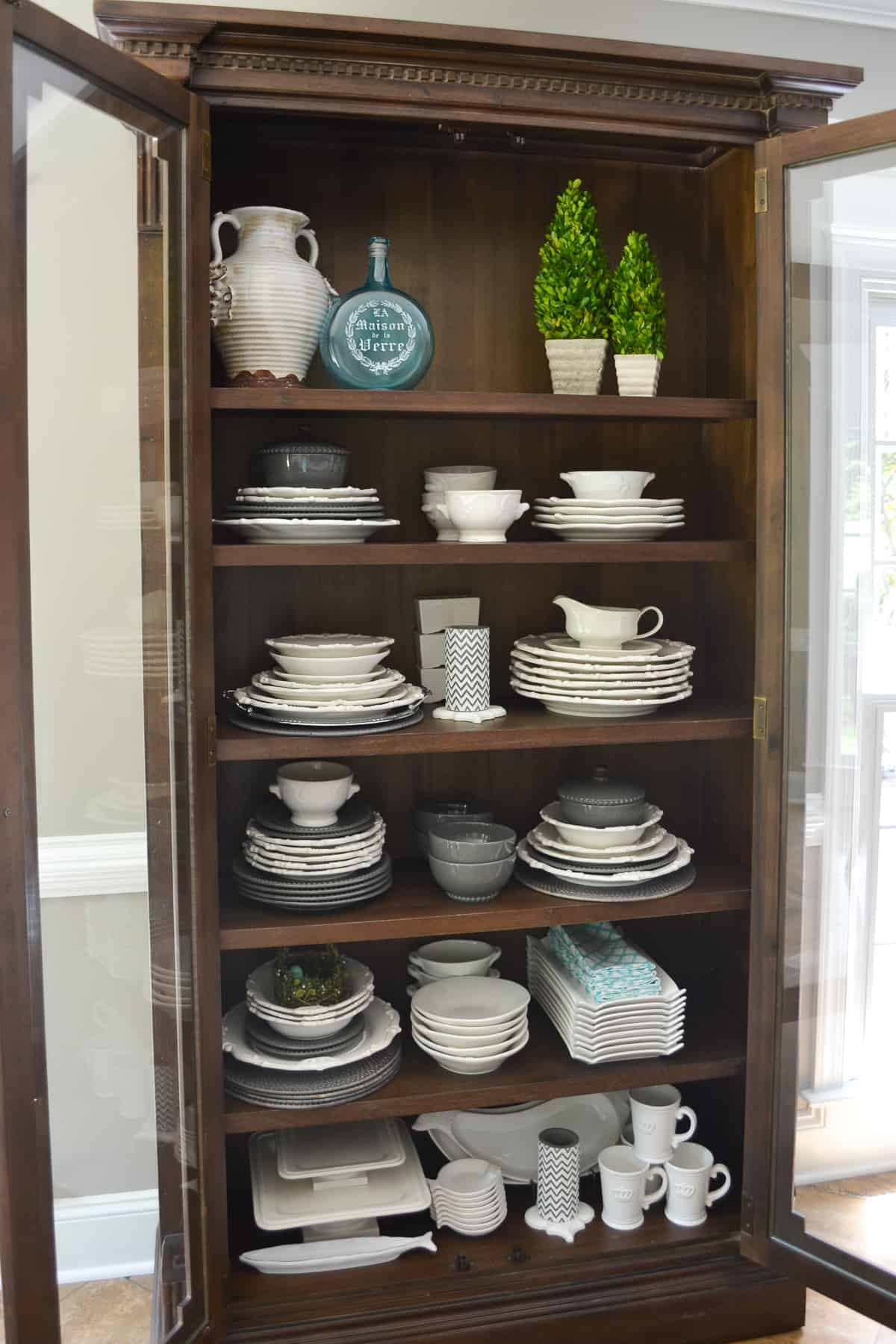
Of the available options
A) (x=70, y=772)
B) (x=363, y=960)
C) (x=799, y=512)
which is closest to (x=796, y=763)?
(x=799, y=512)

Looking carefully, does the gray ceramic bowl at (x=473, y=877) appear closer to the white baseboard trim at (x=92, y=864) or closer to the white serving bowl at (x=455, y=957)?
the white serving bowl at (x=455, y=957)

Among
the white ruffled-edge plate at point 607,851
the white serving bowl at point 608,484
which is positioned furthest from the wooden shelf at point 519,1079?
the white serving bowl at point 608,484

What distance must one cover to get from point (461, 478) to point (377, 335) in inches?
11.1

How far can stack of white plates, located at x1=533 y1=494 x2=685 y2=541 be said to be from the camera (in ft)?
6.43

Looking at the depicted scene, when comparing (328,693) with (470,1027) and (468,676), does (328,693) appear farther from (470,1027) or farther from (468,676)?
(470,1027)

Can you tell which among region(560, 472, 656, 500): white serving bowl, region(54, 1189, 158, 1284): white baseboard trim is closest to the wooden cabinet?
region(560, 472, 656, 500): white serving bowl

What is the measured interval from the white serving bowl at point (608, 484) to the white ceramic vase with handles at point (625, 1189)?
46.0 inches

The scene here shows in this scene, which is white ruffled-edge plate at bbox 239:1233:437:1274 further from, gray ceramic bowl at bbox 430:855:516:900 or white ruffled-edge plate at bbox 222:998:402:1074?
gray ceramic bowl at bbox 430:855:516:900

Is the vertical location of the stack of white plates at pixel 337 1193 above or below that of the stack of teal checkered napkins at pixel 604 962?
below

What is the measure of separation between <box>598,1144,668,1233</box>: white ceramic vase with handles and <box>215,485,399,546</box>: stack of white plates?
119 cm

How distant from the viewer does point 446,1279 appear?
194 cm

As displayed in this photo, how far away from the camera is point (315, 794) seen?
6.30 ft

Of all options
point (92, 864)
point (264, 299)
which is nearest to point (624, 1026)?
point (92, 864)

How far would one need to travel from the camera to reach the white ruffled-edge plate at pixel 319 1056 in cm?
188
